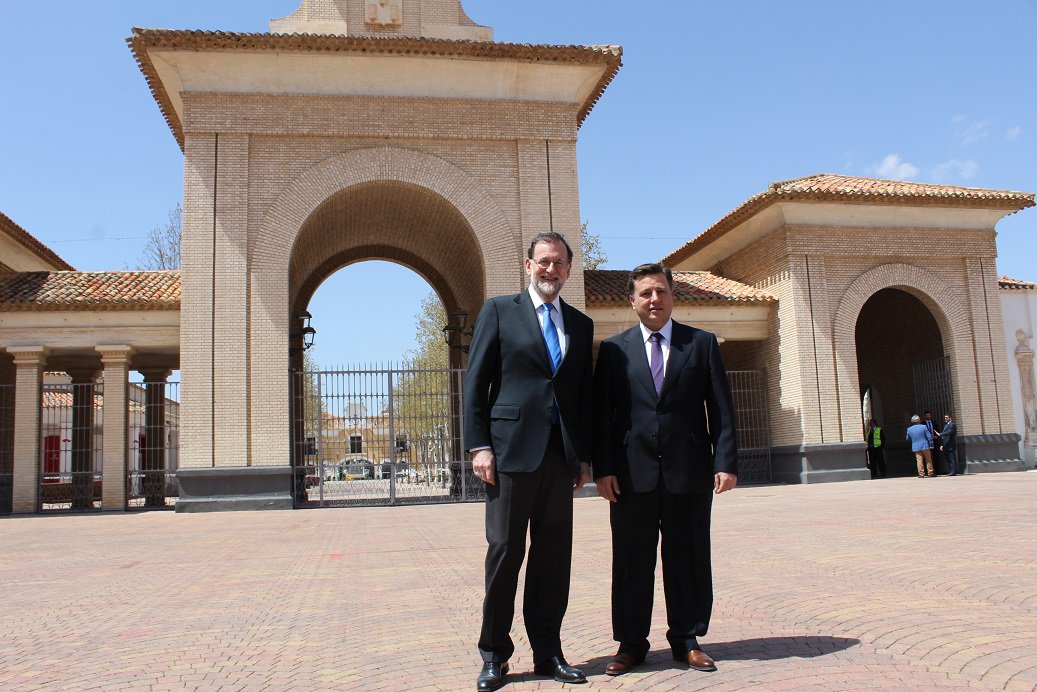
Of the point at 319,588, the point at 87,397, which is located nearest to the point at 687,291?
the point at 87,397

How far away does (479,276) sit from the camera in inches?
772

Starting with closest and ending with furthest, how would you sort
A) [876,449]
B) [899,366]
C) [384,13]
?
[384,13], [876,449], [899,366]

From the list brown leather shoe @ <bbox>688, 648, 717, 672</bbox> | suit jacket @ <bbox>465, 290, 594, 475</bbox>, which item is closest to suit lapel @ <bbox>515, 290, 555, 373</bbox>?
suit jacket @ <bbox>465, 290, 594, 475</bbox>

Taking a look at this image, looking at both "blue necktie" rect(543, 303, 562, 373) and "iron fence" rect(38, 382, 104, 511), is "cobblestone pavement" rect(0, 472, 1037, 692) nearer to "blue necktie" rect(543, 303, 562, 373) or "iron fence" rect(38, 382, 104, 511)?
"blue necktie" rect(543, 303, 562, 373)

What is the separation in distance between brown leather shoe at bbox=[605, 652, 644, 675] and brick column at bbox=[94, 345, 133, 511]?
1594 cm

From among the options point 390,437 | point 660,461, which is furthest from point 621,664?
point 390,437

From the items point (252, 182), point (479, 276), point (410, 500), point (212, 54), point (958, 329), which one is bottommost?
point (410, 500)

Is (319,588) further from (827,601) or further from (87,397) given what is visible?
(87,397)

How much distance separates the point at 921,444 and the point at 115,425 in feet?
57.2

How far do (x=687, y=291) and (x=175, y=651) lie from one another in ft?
57.4

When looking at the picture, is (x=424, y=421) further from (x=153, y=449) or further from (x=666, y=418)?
(x=666, y=418)

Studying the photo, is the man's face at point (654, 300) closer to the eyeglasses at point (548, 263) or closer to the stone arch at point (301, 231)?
the eyeglasses at point (548, 263)

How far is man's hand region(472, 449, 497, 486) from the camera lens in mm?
4047

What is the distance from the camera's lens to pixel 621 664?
13.1ft
